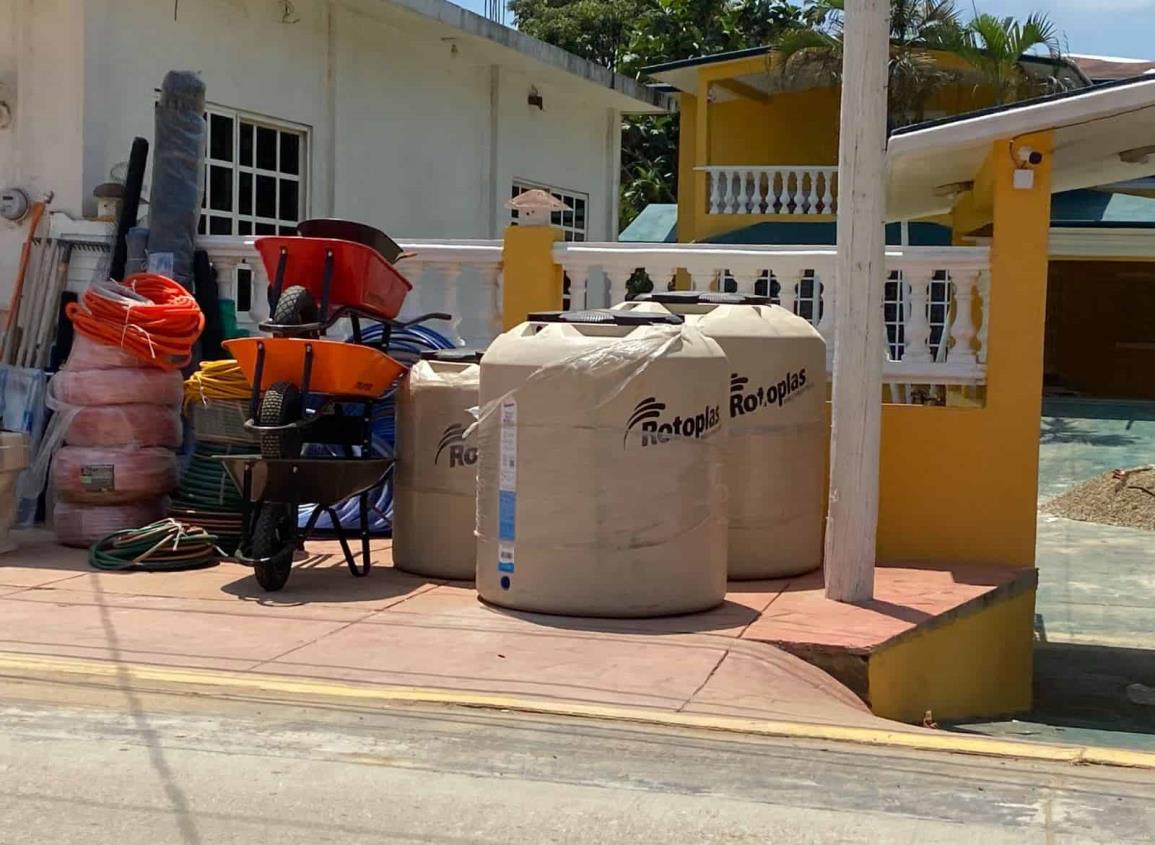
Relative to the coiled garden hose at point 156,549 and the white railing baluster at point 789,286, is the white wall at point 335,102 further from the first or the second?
the white railing baluster at point 789,286

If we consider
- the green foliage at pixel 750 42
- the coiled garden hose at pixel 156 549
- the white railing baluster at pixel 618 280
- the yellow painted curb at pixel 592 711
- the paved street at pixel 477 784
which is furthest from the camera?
the green foliage at pixel 750 42

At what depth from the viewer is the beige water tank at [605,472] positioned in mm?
6883

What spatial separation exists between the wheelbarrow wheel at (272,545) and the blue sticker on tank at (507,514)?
1.29 m

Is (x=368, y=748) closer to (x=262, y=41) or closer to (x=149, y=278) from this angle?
(x=149, y=278)

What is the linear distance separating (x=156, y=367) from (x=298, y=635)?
293 centimetres

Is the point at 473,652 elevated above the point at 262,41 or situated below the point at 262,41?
below

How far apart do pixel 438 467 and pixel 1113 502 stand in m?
9.75

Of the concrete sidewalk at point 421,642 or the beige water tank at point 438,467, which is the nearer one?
the concrete sidewalk at point 421,642

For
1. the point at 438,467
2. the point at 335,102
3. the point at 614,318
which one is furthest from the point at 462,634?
the point at 335,102

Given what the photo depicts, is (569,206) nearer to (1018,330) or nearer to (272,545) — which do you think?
(1018,330)

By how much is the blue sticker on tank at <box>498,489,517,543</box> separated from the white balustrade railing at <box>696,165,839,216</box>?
17514mm

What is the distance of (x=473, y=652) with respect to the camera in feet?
21.1

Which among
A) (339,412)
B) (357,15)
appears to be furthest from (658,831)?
(357,15)

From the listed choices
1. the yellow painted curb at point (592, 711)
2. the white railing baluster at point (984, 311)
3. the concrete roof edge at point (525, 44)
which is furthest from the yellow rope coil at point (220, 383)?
the concrete roof edge at point (525, 44)
